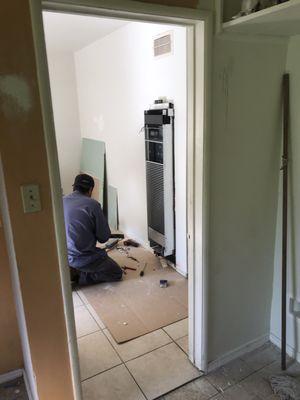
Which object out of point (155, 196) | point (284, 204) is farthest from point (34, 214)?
point (155, 196)

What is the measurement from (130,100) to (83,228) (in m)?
1.61

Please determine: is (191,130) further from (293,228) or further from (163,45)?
(163,45)

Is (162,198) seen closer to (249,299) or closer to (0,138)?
(249,299)

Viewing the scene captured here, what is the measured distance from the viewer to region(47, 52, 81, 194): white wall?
5.09 meters

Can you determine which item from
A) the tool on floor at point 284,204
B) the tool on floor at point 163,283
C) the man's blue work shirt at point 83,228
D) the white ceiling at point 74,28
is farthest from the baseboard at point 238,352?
the white ceiling at point 74,28

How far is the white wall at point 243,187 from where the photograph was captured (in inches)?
67.9

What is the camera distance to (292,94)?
1.85 metres

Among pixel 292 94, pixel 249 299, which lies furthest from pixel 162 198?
pixel 292 94

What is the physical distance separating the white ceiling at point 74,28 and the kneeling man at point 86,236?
5.20ft

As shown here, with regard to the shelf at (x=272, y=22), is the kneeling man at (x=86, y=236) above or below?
below

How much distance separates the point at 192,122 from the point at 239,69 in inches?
14.3

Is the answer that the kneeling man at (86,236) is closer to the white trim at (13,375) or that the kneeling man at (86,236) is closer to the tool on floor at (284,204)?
the white trim at (13,375)

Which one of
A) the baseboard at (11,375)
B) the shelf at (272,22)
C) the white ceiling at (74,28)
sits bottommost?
the baseboard at (11,375)

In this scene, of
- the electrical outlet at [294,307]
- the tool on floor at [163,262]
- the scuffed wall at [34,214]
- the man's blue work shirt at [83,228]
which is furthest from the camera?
the tool on floor at [163,262]
